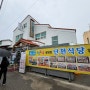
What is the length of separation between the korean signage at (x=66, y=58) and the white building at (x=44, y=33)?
11396 millimetres

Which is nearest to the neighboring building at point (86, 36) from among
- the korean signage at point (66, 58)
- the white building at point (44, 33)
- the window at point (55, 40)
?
the white building at point (44, 33)

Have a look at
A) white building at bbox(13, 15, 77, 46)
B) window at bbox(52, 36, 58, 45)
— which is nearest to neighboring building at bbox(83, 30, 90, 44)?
white building at bbox(13, 15, 77, 46)

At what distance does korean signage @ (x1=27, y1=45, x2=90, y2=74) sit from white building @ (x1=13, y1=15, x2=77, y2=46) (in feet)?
37.4

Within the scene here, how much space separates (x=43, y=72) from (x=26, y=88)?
3225 mm

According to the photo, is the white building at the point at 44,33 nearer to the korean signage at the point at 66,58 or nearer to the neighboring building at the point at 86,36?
the korean signage at the point at 66,58

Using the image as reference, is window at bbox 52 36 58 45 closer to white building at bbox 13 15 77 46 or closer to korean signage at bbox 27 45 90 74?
white building at bbox 13 15 77 46

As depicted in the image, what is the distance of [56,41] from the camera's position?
21297mm

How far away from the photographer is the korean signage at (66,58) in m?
6.95

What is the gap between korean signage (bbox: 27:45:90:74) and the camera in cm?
695

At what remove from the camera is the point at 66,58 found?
7930 mm

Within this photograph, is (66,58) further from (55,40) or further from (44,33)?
(44,33)

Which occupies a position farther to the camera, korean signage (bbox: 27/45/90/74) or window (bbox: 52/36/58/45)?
window (bbox: 52/36/58/45)

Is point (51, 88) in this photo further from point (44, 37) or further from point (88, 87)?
point (44, 37)

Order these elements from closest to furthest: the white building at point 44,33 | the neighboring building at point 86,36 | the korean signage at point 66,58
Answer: the korean signage at point 66,58 < the white building at point 44,33 < the neighboring building at point 86,36
